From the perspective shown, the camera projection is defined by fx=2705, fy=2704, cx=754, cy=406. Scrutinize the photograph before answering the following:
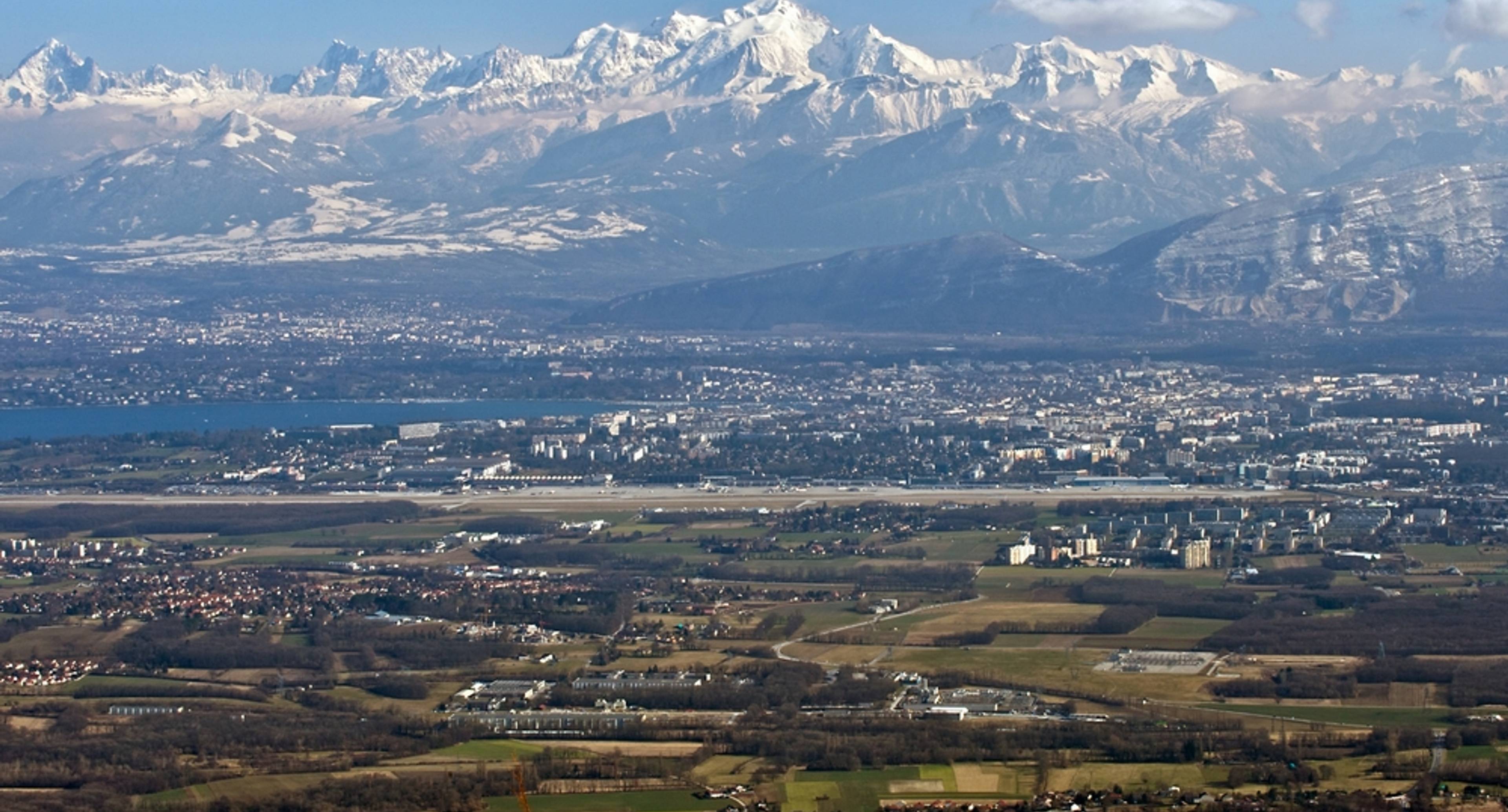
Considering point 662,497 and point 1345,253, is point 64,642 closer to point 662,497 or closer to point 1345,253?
point 662,497

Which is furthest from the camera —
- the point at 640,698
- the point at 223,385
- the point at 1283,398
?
the point at 223,385

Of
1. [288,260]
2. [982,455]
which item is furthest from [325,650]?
[288,260]

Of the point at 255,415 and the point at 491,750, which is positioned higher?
the point at 255,415

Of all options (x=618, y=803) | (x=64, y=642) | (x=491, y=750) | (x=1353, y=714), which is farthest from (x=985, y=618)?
(x=64, y=642)

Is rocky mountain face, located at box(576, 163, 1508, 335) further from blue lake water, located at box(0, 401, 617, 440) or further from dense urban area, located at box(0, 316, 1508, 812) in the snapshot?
blue lake water, located at box(0, 401, 617, 440)

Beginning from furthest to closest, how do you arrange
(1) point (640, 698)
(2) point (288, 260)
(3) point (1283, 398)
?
(2) point (288, 260)
(3) point (1283, 398)
(1) point (640, 698)

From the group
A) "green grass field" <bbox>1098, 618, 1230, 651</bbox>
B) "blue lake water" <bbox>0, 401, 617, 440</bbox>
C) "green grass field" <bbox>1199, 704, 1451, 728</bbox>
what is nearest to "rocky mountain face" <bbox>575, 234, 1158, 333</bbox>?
"blue lake water" <bbox>0, 401, 617, 440</bbox>

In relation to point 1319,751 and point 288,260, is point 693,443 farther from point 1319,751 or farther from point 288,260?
point 288,260

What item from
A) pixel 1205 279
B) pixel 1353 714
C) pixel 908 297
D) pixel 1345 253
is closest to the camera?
pixel 1353 714

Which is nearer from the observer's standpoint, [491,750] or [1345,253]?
[491,750]
